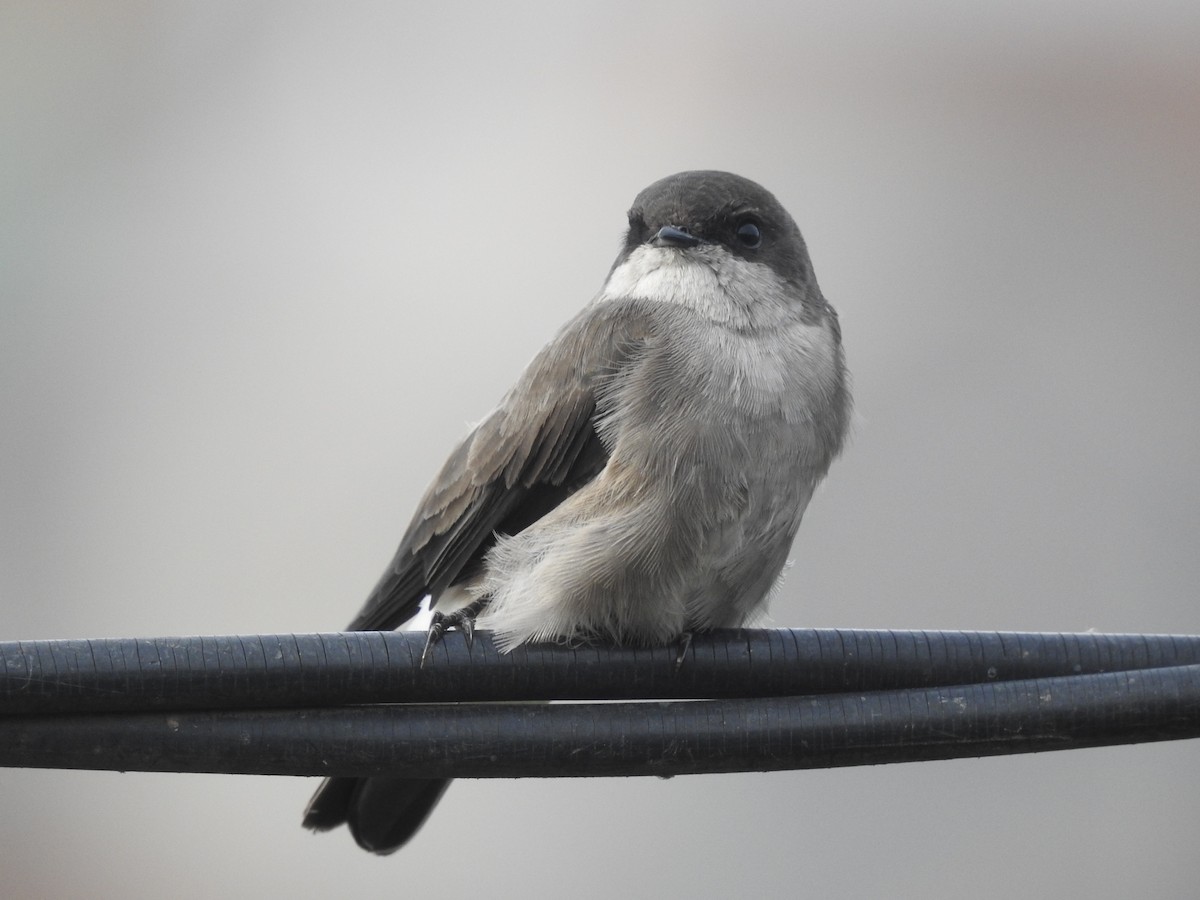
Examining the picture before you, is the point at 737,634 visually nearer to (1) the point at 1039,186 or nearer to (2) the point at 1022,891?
(2) the point at 1022,891

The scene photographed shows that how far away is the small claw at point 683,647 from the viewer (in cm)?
344

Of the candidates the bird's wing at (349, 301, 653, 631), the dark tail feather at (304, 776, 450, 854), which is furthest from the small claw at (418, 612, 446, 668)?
the dark tail feather at (304, 776, 450, 854)

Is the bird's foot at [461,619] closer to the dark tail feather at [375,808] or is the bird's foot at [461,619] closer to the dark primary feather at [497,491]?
the dark primary feather at [497,491]

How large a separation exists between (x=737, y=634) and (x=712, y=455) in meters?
0.59

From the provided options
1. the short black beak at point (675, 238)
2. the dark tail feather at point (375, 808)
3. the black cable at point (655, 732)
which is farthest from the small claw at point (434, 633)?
the short black beak at point (675, 238)

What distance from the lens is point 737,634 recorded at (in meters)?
4.05

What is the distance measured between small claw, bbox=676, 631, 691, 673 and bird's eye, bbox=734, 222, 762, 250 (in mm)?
1663

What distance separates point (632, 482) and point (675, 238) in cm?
118

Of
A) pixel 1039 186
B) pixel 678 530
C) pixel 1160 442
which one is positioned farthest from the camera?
pixel 1039 186

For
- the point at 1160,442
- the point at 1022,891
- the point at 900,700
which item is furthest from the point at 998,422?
the point at 900,700

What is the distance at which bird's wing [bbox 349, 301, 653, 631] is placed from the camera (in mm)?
4598

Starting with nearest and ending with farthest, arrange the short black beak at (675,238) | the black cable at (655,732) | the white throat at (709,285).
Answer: the black cable at (655,732) → the white throat at (709,285) → the short black beak at (675,238)

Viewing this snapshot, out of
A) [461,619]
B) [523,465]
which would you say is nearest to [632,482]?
[523,465]

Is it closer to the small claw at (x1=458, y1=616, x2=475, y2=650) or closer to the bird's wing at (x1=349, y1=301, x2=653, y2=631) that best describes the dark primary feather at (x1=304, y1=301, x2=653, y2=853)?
the bird's wing at (x1=349, y1=301, x2=653, y2=631)
